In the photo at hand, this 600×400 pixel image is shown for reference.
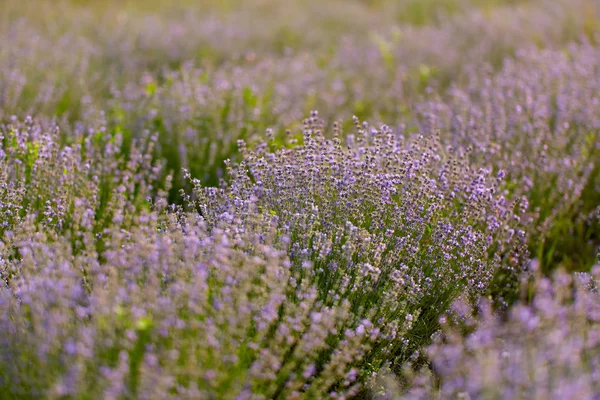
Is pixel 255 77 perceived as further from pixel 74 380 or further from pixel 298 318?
pixel 74 380

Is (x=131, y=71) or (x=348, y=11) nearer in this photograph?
(x=131, y=71)

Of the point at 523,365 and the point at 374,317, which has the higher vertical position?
the point at 523,365

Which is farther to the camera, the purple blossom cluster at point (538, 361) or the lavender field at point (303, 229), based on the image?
the lavender field at point (303, 229)

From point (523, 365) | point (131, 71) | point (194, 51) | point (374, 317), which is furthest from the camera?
point (194, 51)

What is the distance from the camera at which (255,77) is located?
503 centimetres

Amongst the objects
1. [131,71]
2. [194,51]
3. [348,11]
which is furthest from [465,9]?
[131,71]

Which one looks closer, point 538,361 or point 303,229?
point 538,361

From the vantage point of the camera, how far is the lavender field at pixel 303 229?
1.65 meters

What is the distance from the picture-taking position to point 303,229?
236 cm

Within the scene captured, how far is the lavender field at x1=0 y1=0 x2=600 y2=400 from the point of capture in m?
1.65

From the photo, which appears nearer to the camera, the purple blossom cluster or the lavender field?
the purple blossom cluster

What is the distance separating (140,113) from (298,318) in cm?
254

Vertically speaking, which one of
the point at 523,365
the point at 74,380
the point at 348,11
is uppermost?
the point at 348,11

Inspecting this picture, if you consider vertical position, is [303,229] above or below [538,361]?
below
